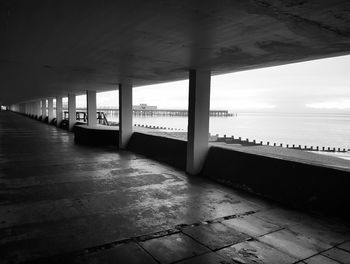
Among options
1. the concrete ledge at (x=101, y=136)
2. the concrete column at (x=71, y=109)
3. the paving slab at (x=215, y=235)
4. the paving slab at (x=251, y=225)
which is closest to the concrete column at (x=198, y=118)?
the paving slab at (x=251, y=225)

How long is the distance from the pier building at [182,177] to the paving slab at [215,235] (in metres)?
0.03

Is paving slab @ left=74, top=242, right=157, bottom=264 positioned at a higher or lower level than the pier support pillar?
lower

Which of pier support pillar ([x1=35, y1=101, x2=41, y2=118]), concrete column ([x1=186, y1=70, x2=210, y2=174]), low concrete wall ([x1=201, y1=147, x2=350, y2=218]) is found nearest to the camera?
low concrete wall ([x1=201, y1=147, x2=350, y2=218])

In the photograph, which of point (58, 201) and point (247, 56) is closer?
point (58, 201)

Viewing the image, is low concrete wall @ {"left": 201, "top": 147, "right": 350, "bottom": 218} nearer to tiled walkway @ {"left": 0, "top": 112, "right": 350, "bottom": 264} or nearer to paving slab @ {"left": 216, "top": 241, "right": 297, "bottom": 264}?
tiled walkway @ {"left": 0, "top": 112, "right": 350, "bottom": 264}

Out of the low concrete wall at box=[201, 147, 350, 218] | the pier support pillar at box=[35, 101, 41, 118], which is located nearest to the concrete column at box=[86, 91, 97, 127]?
the low concrete wall at box=[201, 147, 350, 218]

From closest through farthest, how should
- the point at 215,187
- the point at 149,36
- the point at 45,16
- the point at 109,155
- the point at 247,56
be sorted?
the point at 45,16 → the point at 149,36 → the point at 247,56 → the point at 215,187 → the point at 109,155

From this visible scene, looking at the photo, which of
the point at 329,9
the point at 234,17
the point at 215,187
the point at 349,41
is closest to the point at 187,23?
the point at 234,17

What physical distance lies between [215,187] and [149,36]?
3.45 meters

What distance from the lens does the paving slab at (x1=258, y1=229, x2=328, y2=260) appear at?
10.1 feet

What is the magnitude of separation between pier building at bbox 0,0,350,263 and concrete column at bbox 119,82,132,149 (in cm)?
370

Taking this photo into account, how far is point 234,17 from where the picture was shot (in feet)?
10.1

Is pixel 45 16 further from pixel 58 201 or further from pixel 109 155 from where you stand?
pixel 109 155

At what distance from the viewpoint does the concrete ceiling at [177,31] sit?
285cm
